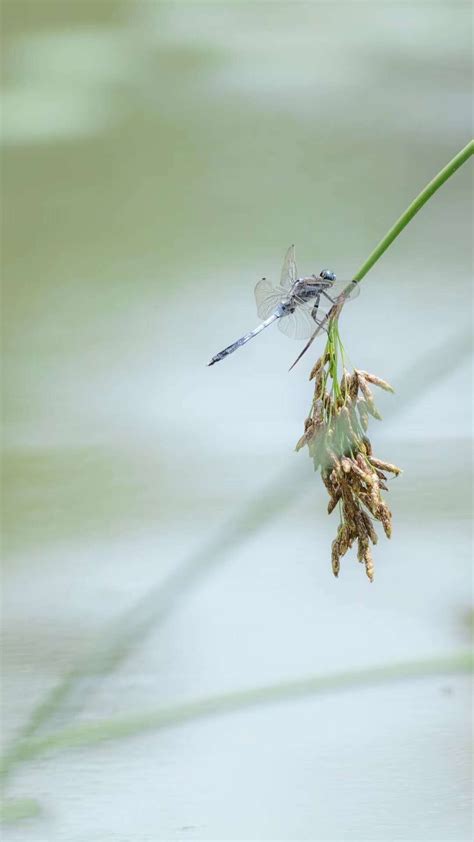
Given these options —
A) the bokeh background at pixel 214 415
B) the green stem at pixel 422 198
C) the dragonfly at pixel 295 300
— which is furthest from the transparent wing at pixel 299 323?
the bokeh background at pixel 214 415

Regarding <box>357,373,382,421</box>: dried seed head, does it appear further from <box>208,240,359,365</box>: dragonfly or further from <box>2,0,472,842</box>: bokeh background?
<box>2,0,472,842</box>: bokeh background

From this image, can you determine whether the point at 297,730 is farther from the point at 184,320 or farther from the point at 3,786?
the point at 184,320

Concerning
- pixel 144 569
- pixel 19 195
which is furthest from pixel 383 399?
pixel 19 195

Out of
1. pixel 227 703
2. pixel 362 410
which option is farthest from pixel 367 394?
pixel 227 703

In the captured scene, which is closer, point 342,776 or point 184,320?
point 342,776

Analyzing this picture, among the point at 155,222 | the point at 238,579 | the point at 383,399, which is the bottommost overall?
the point at 238,579

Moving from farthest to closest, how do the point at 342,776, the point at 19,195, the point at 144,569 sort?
the point at 19,195
the point at 144,569
the point at 342,776

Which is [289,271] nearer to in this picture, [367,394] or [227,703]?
[367,394]
